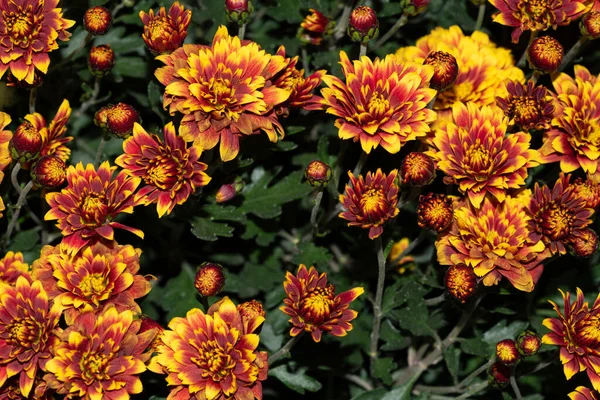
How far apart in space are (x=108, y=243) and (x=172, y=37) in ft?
2.21

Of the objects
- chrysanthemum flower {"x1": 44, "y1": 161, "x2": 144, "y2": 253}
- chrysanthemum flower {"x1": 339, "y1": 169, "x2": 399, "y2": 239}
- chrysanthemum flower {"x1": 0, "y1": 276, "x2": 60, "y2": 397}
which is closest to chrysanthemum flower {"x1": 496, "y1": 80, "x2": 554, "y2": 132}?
chrysanthemum flower {"x1": 339, "y1": 169, "x2": 399, "y2": 239}

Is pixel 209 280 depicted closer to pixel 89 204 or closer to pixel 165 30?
pixel 89 204

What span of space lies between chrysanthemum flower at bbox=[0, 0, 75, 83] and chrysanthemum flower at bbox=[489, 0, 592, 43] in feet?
4.85

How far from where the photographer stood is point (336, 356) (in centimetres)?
312

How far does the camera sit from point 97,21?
2.80 m

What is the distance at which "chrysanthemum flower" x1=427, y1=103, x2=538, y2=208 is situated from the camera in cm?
259

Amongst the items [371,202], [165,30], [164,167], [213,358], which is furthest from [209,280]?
[165,30]

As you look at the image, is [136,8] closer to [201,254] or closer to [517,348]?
[201,254]

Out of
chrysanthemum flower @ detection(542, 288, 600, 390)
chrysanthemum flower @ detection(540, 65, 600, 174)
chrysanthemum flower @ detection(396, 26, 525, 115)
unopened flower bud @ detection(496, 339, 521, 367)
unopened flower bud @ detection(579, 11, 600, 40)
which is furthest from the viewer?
chrysanthemum flower @ detection(396, 26, 525, 115)

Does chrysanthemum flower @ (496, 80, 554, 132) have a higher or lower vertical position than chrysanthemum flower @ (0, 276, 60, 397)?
higher

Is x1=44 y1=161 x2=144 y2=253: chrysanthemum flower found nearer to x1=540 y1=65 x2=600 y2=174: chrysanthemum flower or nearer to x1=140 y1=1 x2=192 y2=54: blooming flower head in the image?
x1=140 y1=1 x2=192 y2=54: blooming flower head

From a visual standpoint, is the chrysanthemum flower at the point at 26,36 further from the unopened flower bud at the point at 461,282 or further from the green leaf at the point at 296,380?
the unopened flower bud at the point at 461,282

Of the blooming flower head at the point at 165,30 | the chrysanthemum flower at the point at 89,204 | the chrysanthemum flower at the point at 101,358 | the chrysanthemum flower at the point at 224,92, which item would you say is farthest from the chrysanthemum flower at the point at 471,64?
the chrysanthemum flower at the point at 101,358

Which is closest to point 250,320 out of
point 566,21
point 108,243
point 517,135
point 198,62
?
point 108,243
